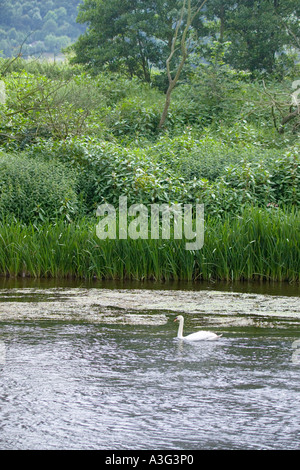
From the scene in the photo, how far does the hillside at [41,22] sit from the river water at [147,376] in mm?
27633

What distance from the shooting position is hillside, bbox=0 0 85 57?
36.2m

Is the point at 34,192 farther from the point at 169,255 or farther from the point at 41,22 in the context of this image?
the point at 41,22

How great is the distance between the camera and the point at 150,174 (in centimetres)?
1396

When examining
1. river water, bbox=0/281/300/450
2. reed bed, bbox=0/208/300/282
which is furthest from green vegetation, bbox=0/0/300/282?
river water, bbox=0/281/300/450

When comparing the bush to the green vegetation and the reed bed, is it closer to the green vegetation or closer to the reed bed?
the green vegetation

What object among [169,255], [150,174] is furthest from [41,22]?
[169,255]

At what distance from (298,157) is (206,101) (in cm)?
725

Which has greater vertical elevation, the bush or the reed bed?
the bush

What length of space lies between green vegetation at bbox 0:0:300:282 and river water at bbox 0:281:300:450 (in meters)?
2.24

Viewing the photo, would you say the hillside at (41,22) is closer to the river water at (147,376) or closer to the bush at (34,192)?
the bush at (34,192)

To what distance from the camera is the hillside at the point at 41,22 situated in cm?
3616

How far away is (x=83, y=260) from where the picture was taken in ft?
37.4

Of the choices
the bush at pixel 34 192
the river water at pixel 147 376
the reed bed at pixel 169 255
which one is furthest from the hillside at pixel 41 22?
the river water at pixel 147 376
